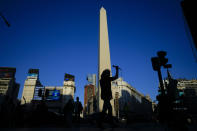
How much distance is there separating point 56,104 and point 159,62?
164ft

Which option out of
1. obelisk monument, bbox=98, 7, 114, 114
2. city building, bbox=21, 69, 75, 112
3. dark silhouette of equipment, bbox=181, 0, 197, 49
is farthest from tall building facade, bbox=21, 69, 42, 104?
dark silhouette of equipment, bbox=181, 0, 197, 49

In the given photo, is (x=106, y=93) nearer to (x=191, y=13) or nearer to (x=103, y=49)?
(x=191, y=13)

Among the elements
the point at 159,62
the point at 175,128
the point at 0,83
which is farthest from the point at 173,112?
the point at 0,83

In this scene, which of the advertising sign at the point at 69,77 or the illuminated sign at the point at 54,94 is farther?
the advertising sign at the point at 69,77

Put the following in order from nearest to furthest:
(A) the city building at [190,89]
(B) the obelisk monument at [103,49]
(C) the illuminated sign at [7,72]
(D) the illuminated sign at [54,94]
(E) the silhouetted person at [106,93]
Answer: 1. (E) the silhouetted person at [106,93]
2. (B) the obelisk monument at [103,49]
3. (D) the illuminated sign at [54,94]
4. (A) the city building at [190,89]
5. (C) the illuminated sign at [7,72]

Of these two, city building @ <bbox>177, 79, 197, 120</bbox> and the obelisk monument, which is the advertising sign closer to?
the obelisk monument

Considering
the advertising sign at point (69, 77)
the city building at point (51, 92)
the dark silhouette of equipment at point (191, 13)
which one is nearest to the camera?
the dark silhouette of equipment at point (191, 13)

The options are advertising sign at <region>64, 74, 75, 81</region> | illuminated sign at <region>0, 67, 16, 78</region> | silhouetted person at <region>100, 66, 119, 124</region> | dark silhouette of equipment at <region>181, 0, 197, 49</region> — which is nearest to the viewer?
silhouetted person at <region>100, 66, 119, 124</region>

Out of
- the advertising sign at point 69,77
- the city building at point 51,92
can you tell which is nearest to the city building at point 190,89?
the advertising sign at point 69,77

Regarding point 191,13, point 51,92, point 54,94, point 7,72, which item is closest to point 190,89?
point 54,94

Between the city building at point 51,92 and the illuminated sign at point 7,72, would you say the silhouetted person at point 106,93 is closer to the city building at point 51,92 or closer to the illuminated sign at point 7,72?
the city building at point 51,92

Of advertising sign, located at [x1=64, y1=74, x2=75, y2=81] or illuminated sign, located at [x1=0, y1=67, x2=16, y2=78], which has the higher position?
illuminated sign, located at [x1=0, y1=67, x2=16, y2=78]

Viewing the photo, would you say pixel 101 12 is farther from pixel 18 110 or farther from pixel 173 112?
pixel 173 112

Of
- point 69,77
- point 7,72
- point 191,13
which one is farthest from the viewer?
point 7,72
